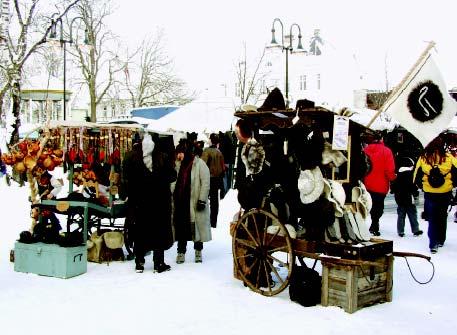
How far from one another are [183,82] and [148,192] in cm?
3829

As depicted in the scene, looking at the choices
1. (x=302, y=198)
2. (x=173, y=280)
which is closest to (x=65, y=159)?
(x=173, y=280)

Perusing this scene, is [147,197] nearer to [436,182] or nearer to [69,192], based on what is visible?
[69,192]

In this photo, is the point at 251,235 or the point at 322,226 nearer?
the point at 322,226

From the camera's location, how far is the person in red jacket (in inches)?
419

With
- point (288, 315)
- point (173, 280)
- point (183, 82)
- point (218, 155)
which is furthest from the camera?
point (183, 82)

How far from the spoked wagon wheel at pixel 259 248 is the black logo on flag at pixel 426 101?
203 cm

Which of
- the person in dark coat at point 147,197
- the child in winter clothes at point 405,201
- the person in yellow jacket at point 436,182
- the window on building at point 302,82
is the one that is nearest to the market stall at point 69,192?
the person in dark coat at point 147,197

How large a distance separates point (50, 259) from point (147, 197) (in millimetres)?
1491

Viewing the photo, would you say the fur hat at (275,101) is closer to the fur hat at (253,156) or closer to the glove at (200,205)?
the fur hat at (253,156)

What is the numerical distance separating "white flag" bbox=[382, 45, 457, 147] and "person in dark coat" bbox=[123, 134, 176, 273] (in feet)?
10.2

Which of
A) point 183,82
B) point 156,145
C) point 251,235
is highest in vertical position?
point 183,82

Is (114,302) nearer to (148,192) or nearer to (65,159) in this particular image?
(148,192)

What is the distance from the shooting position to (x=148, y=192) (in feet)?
25.7

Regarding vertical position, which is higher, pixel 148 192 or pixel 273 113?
pixel 273 113
